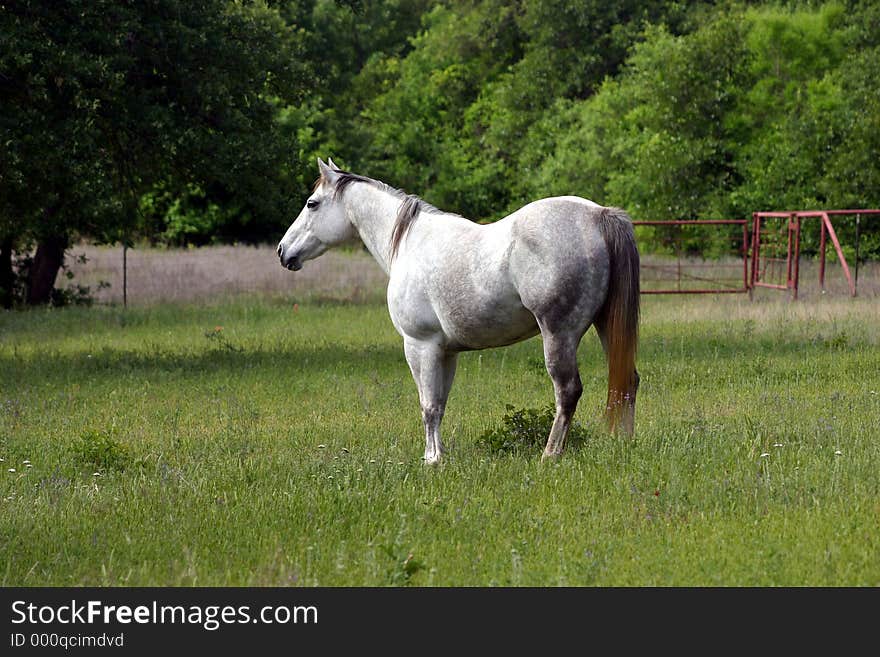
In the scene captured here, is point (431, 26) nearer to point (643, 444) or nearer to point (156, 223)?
point (156, 223)

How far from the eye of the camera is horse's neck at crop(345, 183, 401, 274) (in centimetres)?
889

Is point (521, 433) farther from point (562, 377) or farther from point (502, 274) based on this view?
point (502, 274)

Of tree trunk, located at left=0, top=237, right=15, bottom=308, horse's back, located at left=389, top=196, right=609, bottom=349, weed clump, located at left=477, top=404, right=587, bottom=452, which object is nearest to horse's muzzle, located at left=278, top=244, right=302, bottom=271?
horse's back, located at left=389, top=196, right=609, bottom=349

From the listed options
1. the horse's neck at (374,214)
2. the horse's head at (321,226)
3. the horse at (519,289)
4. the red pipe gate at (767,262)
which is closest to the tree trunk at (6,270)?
the red pipe gate at (767,262)

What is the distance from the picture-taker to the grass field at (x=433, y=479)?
5.52m

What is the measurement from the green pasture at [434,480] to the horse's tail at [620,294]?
0.59 meters

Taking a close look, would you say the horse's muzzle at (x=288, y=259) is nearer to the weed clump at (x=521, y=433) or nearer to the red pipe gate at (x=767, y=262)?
the weed clump at (x=521, y=433)

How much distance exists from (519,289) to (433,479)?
136 cm

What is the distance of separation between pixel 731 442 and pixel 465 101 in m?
46.3

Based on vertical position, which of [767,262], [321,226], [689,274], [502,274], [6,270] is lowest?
[6,270]

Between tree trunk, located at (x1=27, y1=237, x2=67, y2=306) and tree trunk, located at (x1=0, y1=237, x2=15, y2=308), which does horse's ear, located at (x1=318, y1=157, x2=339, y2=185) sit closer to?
tree trunk, located at (x1=27, y1=237, x2=67, y2=306)

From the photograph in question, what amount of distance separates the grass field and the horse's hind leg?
0.15m

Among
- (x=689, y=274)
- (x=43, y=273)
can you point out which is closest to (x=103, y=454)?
(x=43, y=273)

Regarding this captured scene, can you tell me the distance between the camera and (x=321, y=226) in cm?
933
